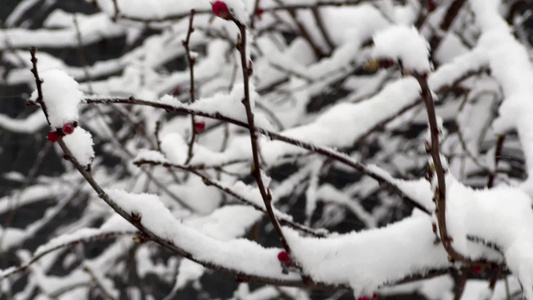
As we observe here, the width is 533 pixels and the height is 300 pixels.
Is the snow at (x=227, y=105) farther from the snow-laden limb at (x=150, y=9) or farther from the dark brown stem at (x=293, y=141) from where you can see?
the snow-laden limb at (x=150, y=9)

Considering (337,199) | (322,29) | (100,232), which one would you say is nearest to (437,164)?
(100,232)

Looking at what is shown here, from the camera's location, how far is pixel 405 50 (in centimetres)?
51

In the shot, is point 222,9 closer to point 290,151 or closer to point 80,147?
point 80,147

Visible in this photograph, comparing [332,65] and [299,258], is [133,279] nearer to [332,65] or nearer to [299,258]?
[332,65]

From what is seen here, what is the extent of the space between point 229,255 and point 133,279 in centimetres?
226

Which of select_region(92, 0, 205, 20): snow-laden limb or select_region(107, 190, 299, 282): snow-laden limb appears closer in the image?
select_region(107, 190, 299, 282): snow-laden limb

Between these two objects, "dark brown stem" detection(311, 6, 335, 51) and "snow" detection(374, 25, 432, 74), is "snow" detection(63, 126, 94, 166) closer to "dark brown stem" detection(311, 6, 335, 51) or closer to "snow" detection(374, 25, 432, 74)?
"snow" detection(374, 25, 432, 74)

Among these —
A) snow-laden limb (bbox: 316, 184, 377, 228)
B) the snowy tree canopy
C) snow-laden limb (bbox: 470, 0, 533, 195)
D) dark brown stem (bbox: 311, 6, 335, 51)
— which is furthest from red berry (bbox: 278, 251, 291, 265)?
dark brown stem (bbox: 311, 6, 335, 51)

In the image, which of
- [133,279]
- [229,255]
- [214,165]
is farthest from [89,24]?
[229,255]

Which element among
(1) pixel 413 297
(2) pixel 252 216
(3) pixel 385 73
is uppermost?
(3) pixel 385 73

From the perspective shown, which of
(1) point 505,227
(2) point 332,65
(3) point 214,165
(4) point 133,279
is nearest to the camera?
(1) point 505,227

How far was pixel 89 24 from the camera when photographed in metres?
2.56

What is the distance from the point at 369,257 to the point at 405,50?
0.43 metres

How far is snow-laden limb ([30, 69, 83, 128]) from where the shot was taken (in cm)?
62
